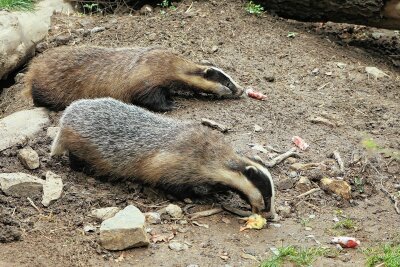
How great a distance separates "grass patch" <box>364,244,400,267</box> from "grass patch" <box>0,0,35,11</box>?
613 cm

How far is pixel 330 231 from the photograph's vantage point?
566cm

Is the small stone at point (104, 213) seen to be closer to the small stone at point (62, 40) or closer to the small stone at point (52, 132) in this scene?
the small stone at point (52, 132)

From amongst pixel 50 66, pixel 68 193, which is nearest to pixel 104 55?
pixel 50 66

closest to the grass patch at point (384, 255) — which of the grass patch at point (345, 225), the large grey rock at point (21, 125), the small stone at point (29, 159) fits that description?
the grass patch at point (345, 225)

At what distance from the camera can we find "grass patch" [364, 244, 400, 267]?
4.94 m

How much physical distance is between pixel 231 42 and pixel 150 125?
10.5ft

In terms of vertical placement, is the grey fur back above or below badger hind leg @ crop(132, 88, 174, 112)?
above

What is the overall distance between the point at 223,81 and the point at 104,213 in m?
2.75

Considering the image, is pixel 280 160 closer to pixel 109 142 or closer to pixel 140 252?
pixel 109 142

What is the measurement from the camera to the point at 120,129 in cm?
621

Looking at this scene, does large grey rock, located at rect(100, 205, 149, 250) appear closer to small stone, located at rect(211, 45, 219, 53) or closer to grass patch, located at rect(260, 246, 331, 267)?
grass patch, located at rect(260, 246, 331, 267)

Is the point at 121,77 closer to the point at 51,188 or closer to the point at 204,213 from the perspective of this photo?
the point at 51,188

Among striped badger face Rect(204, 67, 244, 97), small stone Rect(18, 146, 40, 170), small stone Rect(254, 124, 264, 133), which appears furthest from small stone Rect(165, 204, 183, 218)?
striped badger face Rect(204, 67, 244, 97)

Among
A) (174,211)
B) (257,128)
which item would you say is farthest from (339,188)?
(174,211)
